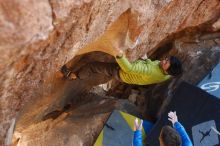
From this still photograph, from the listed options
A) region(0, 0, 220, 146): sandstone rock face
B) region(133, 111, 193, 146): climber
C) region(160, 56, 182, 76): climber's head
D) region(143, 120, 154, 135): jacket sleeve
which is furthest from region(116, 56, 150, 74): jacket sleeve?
region(143, 120, 154, 135): jacket sleeve

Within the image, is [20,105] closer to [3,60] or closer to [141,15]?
[3,60]

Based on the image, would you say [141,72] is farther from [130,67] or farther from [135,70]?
[130,67]

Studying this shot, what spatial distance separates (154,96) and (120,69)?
1.62 meters

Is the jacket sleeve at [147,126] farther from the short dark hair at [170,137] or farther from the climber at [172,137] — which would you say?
the short dark hair at [170,137]

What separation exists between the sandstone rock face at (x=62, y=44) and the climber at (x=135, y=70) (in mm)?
322

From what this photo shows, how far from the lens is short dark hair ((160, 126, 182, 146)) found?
404cm

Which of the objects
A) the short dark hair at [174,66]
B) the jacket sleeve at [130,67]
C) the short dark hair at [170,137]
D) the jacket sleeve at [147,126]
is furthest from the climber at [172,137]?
the jacket sleeve at [147,126]

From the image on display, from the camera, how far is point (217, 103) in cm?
559

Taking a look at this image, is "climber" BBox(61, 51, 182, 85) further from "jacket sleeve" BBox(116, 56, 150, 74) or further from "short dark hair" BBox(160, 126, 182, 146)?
"short dark hair" BBox(160, 126, 182, 146)

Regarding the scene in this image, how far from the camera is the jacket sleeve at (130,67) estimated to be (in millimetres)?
5004

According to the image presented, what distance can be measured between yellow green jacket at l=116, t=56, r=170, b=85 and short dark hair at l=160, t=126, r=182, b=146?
108 cm

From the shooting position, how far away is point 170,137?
4.14 m

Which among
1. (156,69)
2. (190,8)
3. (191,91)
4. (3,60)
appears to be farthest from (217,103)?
(3,60)

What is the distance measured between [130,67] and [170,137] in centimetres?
123
